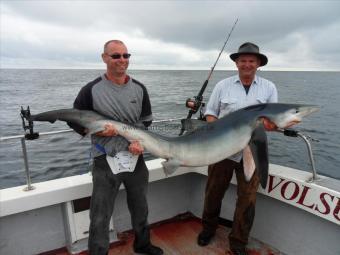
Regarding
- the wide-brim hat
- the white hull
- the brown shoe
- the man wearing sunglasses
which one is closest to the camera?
the man wearing sunglasses

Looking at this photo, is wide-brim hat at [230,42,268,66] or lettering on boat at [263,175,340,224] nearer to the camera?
lettering on boat at [263,175,340,224]

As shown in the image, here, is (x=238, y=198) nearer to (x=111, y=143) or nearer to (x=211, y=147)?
(x=211, y=147)

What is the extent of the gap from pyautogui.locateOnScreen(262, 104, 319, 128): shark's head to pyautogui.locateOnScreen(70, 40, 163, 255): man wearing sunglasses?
1.32 metres

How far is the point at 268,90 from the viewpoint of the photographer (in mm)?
3643

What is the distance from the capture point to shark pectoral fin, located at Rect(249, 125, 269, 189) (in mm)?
2951

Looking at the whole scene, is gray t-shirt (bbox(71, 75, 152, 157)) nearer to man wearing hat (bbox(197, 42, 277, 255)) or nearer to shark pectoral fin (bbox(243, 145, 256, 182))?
man wearing hat (bbox(197, 42, 277, 255))

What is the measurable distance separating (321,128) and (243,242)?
1738cm

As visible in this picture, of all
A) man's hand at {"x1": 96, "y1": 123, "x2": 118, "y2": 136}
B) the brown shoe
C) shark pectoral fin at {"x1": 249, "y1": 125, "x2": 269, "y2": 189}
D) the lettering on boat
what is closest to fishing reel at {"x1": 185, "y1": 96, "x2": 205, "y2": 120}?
the lettering on boat

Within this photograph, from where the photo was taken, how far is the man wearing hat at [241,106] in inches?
140

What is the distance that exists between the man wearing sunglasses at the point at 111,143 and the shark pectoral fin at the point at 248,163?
1.13 metres

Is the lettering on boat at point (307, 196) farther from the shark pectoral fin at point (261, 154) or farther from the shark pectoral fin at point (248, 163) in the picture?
the shark pectoral fin at point (261, 154)

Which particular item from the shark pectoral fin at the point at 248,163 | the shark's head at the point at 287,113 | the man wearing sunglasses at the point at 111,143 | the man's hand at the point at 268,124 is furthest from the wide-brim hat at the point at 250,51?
the man wearing sunglasses at the point at 111,143

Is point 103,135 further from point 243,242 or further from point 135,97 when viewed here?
point 243,242

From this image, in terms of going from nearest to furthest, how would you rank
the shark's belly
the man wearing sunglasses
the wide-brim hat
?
1. the shark's belly
2. the man wearing sunglasses
3. the wide-brim hat
